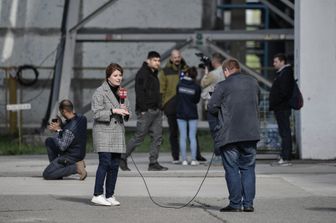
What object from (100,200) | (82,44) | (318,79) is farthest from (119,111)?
(82,44)

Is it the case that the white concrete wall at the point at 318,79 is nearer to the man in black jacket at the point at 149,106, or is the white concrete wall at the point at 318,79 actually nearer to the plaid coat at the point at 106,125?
the man in black jacket at the point at 149,106

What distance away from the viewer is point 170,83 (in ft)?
59.2

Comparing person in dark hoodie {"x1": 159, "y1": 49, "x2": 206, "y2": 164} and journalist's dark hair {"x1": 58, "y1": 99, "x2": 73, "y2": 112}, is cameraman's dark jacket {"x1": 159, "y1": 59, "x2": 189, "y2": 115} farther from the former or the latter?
journalist's dark hair {"x1": 58, "y1": 99, "x2": 73, "y2": 112}

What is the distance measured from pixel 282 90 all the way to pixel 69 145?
3756mm

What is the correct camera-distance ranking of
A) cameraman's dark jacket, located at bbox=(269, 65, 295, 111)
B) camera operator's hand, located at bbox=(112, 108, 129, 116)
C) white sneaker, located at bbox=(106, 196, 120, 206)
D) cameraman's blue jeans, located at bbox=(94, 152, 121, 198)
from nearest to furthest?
camera operator's hand, located at bbox=(112, 108, 129, 116), cameraman's blue jeans, located at bbox=(94, 152, 121, 198), white sneaker, located at bbox=(106, 196, 120, 206), cameraman's dark jacket, located at bbox=(269, 65, 295, 111)

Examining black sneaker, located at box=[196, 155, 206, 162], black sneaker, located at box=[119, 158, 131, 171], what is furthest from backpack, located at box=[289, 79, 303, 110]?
black sneaker, located at box=[119, 158, 131, 171]

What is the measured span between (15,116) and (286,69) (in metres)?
10.5

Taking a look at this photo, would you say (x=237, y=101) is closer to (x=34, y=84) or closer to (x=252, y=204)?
(x=252, y=204)

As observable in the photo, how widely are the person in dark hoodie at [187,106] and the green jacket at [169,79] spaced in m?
0.09

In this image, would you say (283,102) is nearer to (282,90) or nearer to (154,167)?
(282,90)

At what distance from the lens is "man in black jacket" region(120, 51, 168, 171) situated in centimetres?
1669

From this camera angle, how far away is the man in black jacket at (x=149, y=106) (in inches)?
657

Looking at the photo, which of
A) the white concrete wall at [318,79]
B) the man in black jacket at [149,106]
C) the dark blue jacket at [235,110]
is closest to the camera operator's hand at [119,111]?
the dark blue jacket at [235,110]

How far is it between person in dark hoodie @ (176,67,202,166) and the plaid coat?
5113 millimetres
